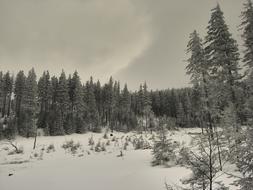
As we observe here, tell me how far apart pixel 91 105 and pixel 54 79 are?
13.7 m

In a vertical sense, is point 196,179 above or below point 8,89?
below

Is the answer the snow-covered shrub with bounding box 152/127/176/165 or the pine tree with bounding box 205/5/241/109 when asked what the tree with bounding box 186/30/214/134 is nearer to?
the pine tree with bounding box 205/5/241/109

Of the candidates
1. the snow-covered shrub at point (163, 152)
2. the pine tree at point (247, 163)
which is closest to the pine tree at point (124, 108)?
the snow-covered shrub at point (163, 152)

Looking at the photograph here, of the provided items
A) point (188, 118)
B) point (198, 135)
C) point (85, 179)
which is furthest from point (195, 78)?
point (188, 118)

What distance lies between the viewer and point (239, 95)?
69.1 feet

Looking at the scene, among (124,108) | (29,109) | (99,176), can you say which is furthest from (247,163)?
(124,108)

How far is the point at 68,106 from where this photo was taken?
60.0 meters

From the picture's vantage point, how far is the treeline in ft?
166

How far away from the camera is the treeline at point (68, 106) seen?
50.7 meters

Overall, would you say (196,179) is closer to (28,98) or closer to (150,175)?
(150,175)

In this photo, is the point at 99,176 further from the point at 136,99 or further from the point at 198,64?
the point at 136,99

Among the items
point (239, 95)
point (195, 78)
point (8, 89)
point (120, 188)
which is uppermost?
point (8, 89)

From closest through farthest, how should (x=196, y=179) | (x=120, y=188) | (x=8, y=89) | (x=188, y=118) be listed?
(x=196, y=179)
(x=120, y=188)
(x=8, y=89)
(x=188, y=118)

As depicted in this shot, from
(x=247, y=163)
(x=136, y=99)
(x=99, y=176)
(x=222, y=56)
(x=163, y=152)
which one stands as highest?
(x=136, y=99)
